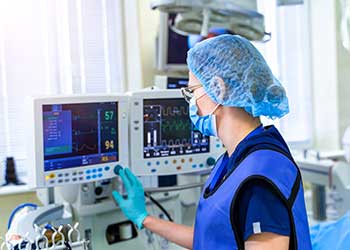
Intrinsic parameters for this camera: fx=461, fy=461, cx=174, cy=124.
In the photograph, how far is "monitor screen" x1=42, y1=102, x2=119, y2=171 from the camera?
1.64 meters

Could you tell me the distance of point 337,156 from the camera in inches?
123

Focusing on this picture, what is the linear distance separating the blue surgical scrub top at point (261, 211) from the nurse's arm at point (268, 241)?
0.04 ft

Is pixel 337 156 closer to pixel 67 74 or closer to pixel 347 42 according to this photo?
pixel 347 42

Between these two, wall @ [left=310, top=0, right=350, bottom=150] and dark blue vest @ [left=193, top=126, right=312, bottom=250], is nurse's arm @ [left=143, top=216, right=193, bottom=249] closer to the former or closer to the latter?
dark blue vest @ [left=193, top=126, right=312, bottom=250]

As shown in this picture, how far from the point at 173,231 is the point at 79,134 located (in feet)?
1.64

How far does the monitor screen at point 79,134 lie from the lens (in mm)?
1638

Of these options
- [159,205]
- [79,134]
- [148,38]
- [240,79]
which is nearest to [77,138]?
[79,134]

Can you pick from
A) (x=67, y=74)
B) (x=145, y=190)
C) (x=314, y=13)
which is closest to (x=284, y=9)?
(x=314, y=13)

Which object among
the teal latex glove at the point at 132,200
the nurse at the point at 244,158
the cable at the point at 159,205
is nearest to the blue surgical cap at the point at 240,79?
the nurse at the point at 244,158

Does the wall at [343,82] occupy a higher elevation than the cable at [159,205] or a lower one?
higher

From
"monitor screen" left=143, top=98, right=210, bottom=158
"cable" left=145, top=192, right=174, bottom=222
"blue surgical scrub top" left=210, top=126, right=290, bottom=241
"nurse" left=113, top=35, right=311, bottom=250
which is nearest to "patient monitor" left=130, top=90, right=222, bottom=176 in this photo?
"monitor screen" left=143, top=98, right=210, bottom=158

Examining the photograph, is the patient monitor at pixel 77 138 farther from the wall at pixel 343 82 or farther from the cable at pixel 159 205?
the wall at pixel 343 82

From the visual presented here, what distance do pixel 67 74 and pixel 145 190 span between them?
1077 millimetres

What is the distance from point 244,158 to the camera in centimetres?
129
